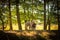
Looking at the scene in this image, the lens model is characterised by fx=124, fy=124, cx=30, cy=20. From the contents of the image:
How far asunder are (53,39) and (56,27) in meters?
0.46

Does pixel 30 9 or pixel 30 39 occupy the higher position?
pixel 30 9

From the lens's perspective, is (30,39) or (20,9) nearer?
(30,39)

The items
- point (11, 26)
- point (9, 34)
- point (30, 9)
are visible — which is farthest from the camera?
point (30, 9)

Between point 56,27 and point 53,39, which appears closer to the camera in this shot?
point 53,39

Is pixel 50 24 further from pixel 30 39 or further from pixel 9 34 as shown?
pixel 9 34

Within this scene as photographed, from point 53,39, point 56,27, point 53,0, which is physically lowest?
point 53,39

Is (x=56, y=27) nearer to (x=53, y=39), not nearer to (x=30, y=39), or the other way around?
(x=53, y=39)

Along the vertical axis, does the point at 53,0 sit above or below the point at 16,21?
above

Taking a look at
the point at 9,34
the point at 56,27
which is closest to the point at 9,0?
the point at 9,34

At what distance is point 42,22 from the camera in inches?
142

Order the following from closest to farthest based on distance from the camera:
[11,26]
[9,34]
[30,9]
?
[9,34] → [11,26] → [30,9]

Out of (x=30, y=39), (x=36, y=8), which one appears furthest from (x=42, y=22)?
(x=30, y=39)

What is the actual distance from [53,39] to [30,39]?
60cm

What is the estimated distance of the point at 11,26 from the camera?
11.4 ft
